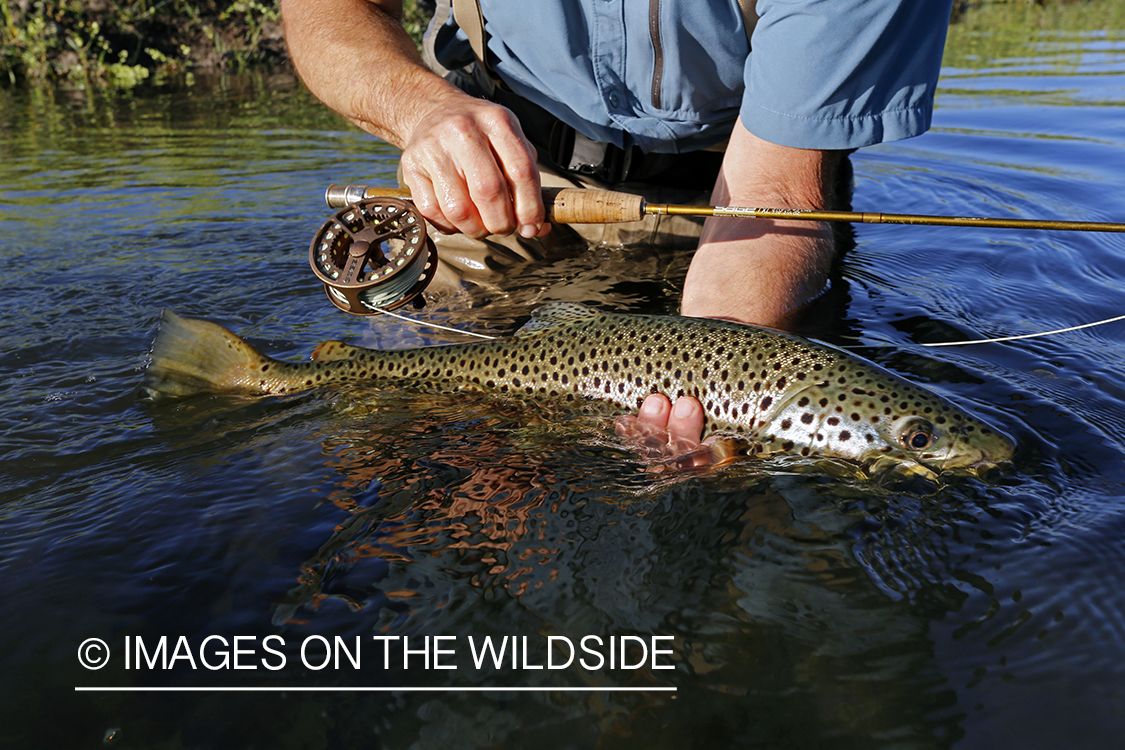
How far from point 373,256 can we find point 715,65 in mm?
1774

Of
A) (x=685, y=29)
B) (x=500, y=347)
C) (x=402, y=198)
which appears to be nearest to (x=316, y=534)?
(x=500, y=347)

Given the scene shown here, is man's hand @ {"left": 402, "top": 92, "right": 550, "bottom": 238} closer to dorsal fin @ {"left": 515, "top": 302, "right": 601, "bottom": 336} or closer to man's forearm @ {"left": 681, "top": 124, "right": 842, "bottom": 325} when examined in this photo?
dorsal fin @ {"left": 515, "top": 302, "right": 601, "bottom": 336}

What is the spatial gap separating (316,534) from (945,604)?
168cm

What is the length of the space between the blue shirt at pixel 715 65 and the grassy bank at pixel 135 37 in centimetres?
1387

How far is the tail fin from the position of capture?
333 centimetres

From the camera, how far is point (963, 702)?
1717mm

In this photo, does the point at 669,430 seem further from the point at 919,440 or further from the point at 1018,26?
the point at 1018,26

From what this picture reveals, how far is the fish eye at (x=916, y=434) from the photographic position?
2477mm

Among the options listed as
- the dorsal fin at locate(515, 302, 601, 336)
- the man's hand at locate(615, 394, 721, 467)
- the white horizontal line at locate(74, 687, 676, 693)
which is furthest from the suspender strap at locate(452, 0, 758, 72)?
the white horizontal line at locate(74, 687, 676, 693)

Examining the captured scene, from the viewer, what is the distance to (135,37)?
1644 cm

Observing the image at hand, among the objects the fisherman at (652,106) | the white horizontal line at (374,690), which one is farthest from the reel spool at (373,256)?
the white horizontal line at (374,690)

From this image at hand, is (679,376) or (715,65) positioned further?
(715,65)

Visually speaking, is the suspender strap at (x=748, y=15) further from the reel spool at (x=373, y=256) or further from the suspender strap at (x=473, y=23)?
the reel spool at (x=373, y=256)

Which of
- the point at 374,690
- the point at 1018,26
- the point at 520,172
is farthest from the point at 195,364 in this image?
the point at 1018,26
